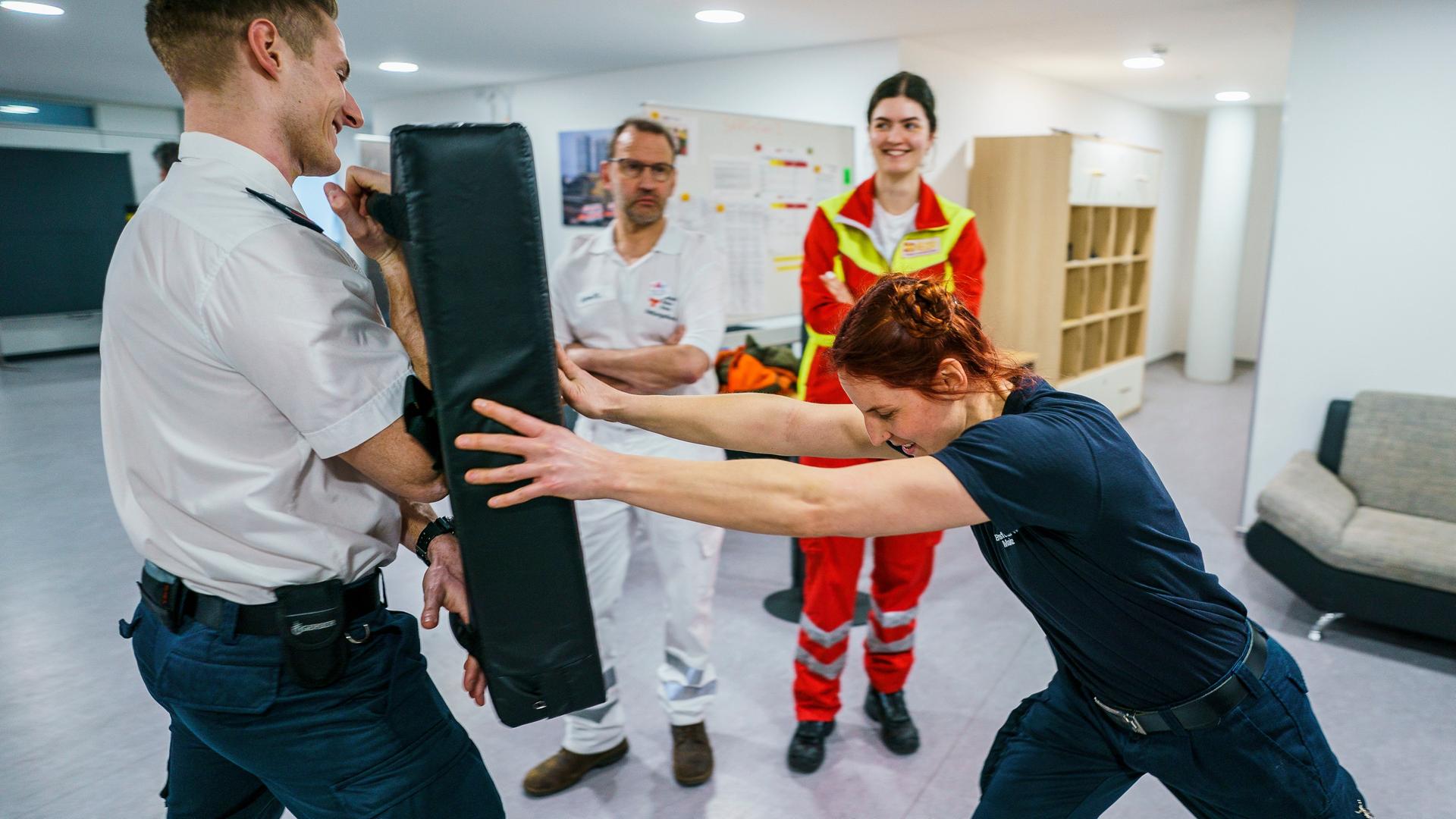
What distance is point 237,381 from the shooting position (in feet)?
3.67

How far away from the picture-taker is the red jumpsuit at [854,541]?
2.46 metres

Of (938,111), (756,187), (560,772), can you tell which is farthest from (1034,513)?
(938,111)

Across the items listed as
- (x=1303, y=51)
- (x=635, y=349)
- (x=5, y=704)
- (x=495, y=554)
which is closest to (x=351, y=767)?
(x=495, y=554)

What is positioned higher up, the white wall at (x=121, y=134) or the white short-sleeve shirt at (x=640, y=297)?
the white wall at (x=121, y=134)

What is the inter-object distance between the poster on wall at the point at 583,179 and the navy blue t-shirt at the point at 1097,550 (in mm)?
6175

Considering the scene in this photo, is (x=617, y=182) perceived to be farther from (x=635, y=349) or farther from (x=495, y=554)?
(x=495, y=554)

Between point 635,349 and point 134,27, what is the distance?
4989mm

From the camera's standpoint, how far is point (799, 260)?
515cm

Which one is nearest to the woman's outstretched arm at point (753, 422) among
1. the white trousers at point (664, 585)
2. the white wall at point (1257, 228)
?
the white trousers at point (664, 585)

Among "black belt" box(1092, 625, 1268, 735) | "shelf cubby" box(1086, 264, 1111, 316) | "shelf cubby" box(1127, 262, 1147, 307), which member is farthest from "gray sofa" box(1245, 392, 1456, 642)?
"shelf cubby" box(1127, 262, 1147, 307)

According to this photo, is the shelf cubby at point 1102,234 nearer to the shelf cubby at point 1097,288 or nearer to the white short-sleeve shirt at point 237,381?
the shelf cubby at point 1097,288

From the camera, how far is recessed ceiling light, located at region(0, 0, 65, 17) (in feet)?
15.2

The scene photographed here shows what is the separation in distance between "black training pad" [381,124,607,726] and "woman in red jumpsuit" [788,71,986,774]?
136 centimetres

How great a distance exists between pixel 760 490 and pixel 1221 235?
8684mm
